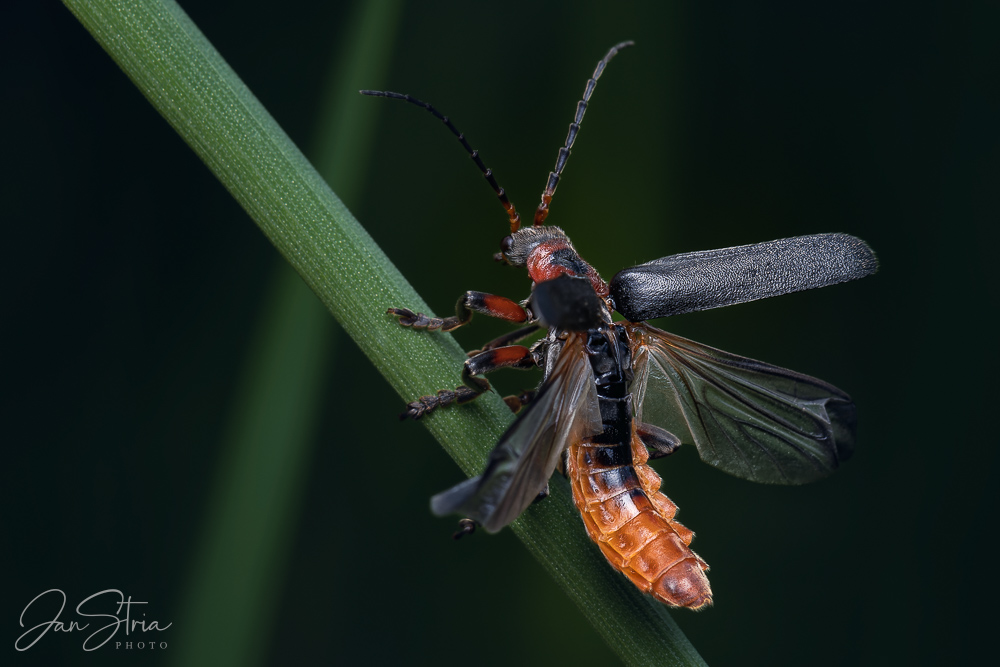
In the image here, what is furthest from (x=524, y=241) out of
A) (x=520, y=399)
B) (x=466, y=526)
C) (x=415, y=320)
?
(x=466, y=526)

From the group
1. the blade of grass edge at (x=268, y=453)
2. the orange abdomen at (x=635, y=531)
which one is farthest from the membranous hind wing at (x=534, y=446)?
the blade of grass edge at (x=268, y=453)

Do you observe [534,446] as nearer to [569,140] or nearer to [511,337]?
[511,337]

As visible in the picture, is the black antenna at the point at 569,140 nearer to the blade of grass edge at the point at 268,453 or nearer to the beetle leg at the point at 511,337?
the beetle leg at the point at 511,337

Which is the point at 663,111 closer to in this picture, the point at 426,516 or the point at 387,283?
the point at 387,283

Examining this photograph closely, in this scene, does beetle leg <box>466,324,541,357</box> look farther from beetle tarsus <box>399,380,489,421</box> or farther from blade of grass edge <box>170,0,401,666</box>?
blade of grass edge <box>170,0,401,666</box>

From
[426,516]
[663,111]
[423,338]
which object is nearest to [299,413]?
[423,338]

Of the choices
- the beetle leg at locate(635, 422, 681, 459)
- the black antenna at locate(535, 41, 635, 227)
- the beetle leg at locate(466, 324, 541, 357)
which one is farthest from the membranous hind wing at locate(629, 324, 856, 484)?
the black antenna at locate(535, 41, 635, 227)
